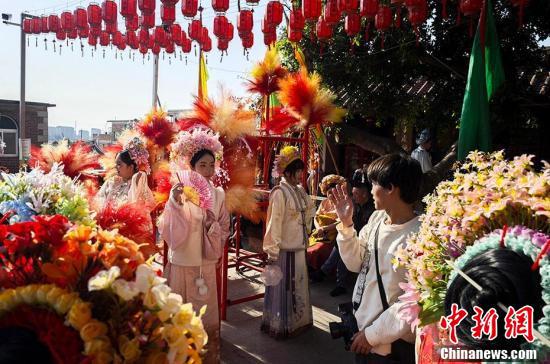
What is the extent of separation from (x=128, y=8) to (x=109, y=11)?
0.84 meters

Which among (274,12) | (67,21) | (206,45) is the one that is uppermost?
(67,21)

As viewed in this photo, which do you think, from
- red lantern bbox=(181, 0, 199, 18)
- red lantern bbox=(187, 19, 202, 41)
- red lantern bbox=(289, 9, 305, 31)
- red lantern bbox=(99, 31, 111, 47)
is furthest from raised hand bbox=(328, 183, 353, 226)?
red lantern bbox=(99, 31, 111, 47)

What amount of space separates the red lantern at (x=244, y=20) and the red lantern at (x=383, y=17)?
2344mm

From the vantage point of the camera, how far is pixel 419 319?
138 cm

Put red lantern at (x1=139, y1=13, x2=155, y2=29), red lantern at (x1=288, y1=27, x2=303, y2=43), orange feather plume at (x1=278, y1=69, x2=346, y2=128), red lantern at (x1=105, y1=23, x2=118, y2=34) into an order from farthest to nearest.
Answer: red lantern at (x1=105, y1=23, x2=118, y2=34) → red lantern at (x1=139, y1=13, x2=155, y2=29) → red lantern at (x1=288, y1=27, x2=303, y2=43) → orange feather plume at (x1=278, y1=69, x2=346, y2=128)

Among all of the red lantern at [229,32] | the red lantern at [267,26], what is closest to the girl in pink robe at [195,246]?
the red lantern at [267,26]

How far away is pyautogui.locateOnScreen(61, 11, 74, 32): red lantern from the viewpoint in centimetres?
905

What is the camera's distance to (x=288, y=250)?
4.01 m

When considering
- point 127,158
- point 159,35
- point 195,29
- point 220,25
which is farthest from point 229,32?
point 127,158

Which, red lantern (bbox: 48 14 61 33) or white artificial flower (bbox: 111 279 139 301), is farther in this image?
red lantern (bbox: 48 14 61 33)

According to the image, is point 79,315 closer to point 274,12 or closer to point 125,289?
point 125,289

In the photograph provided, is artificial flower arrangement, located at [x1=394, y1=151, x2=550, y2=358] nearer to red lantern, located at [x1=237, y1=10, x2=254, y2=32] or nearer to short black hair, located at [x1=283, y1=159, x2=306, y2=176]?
short black hair, located at [x1=283, y1=159, x2=306, y2=176]

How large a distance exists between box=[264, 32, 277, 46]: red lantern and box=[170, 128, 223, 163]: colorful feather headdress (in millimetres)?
3144

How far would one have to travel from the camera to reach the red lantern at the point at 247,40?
666 centimetres
